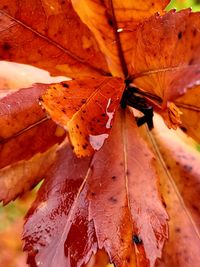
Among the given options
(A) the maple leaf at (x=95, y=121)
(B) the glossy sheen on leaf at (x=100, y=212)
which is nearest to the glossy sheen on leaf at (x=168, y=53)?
(A) the maple leaf at (x=95, y=121)

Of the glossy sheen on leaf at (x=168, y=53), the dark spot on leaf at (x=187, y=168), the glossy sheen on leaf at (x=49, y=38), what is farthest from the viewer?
the dark spot on leaf at (x=187, y=168)

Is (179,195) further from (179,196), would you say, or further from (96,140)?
(96,140)

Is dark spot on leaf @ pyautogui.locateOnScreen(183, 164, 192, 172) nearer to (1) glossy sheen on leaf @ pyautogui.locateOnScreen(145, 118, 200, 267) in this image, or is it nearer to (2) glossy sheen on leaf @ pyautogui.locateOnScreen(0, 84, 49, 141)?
(1) glossy sheen on leaf @ pyautogui.locateOnScreen(145, 118, 200, 267)

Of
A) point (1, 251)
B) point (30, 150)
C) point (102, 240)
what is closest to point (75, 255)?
point (102, 240)

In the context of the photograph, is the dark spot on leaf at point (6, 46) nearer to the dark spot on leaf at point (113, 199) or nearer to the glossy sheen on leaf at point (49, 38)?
the glossy sheen on leaf at point (49, 38)

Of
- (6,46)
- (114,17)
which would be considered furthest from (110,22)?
(6,46)

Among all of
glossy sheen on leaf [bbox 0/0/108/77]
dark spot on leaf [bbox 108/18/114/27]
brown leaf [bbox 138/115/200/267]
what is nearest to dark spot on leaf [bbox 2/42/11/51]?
glossy sheen on leaf [bbox 0/0/108/77]
